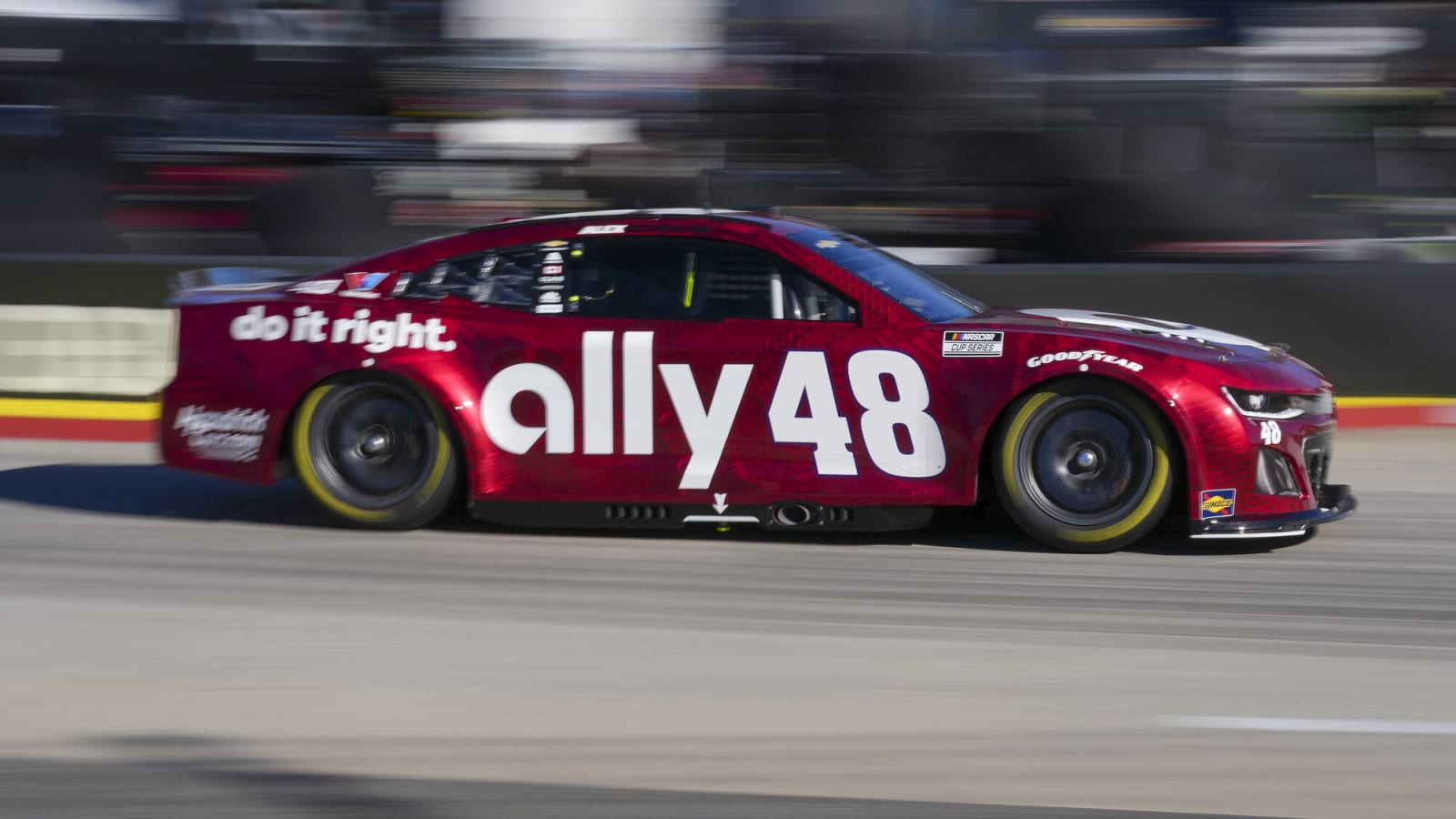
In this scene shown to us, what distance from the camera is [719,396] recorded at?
5.83 m

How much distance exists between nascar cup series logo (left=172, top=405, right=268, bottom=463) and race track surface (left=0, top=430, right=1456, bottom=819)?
0.35 metres

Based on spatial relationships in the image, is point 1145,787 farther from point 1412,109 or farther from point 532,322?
point 1412,109

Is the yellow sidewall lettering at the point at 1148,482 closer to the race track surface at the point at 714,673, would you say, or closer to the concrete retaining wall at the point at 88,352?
the race track surface at the point at 714,673

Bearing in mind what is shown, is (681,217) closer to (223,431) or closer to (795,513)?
(795,513)

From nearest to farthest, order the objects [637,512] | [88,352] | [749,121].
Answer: [637,512], [88,352], [749,121]

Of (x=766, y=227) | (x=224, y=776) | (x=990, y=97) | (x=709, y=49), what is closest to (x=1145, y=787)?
(x=224, y=776)

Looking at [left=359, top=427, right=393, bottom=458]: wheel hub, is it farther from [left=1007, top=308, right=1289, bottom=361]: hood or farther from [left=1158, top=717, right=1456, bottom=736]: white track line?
[left=1158, top=717, right=1456, bottom=736]: white track line

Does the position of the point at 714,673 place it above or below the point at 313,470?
below

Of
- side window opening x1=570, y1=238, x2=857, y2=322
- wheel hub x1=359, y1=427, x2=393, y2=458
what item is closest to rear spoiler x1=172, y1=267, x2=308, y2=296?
wheel hub x1=359, y1=427, x2=393, y2=458

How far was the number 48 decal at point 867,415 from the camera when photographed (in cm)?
572

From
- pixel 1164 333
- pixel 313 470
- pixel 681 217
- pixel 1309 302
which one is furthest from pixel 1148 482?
pixel 1309 302

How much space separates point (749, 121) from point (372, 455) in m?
4.92

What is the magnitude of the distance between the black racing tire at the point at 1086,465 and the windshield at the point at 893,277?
555 millimetres

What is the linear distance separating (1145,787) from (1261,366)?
2.64 metres
